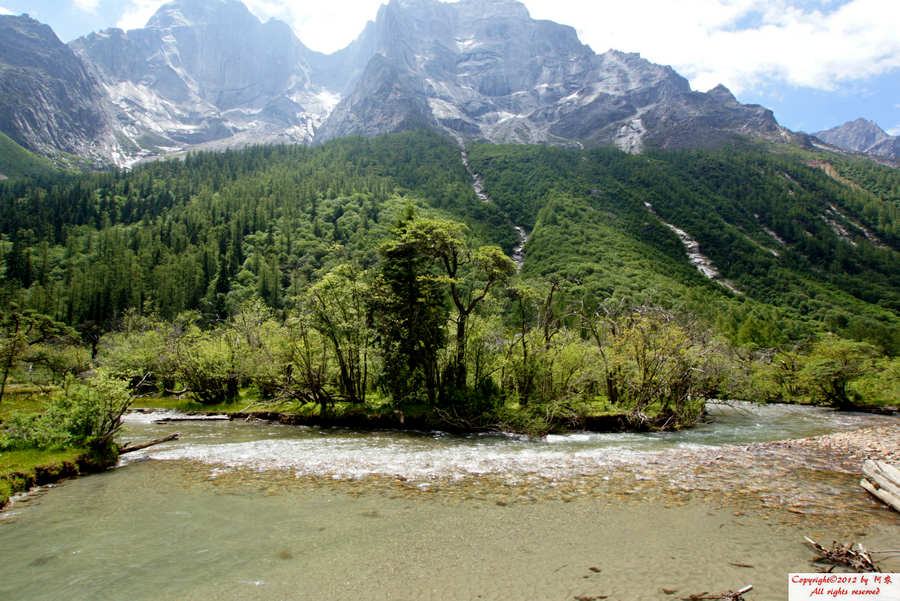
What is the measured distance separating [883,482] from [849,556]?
20.0ft

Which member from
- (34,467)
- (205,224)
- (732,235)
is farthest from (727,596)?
(732,235)

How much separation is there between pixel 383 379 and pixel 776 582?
21291mm

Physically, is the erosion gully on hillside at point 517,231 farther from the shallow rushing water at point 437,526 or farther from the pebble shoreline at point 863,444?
the shallow rushing water at point 437,526

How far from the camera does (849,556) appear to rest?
764cm

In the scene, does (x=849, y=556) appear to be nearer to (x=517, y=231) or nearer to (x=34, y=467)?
(x=34, y=467)

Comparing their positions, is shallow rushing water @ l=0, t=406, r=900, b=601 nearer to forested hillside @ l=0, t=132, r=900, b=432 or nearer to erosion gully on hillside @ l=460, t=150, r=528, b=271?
forested hillside @ l=0, t=132, r=900, b=432

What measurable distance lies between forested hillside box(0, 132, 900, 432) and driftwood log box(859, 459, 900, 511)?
11060 millimetres

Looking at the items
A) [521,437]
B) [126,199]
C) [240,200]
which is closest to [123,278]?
[240,200]

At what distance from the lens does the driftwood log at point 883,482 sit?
10845mm

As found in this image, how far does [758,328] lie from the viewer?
2869 inches

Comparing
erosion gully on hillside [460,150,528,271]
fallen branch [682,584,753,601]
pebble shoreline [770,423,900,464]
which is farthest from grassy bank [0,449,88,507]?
erosion gully on hillside [460,150,528,271]

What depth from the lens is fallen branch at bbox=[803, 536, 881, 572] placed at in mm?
7336

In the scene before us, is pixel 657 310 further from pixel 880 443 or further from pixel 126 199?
pixel 126 199

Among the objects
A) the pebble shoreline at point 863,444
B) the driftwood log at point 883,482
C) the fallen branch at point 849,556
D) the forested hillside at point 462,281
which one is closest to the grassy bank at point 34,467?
the forested hillside at point 462,281
